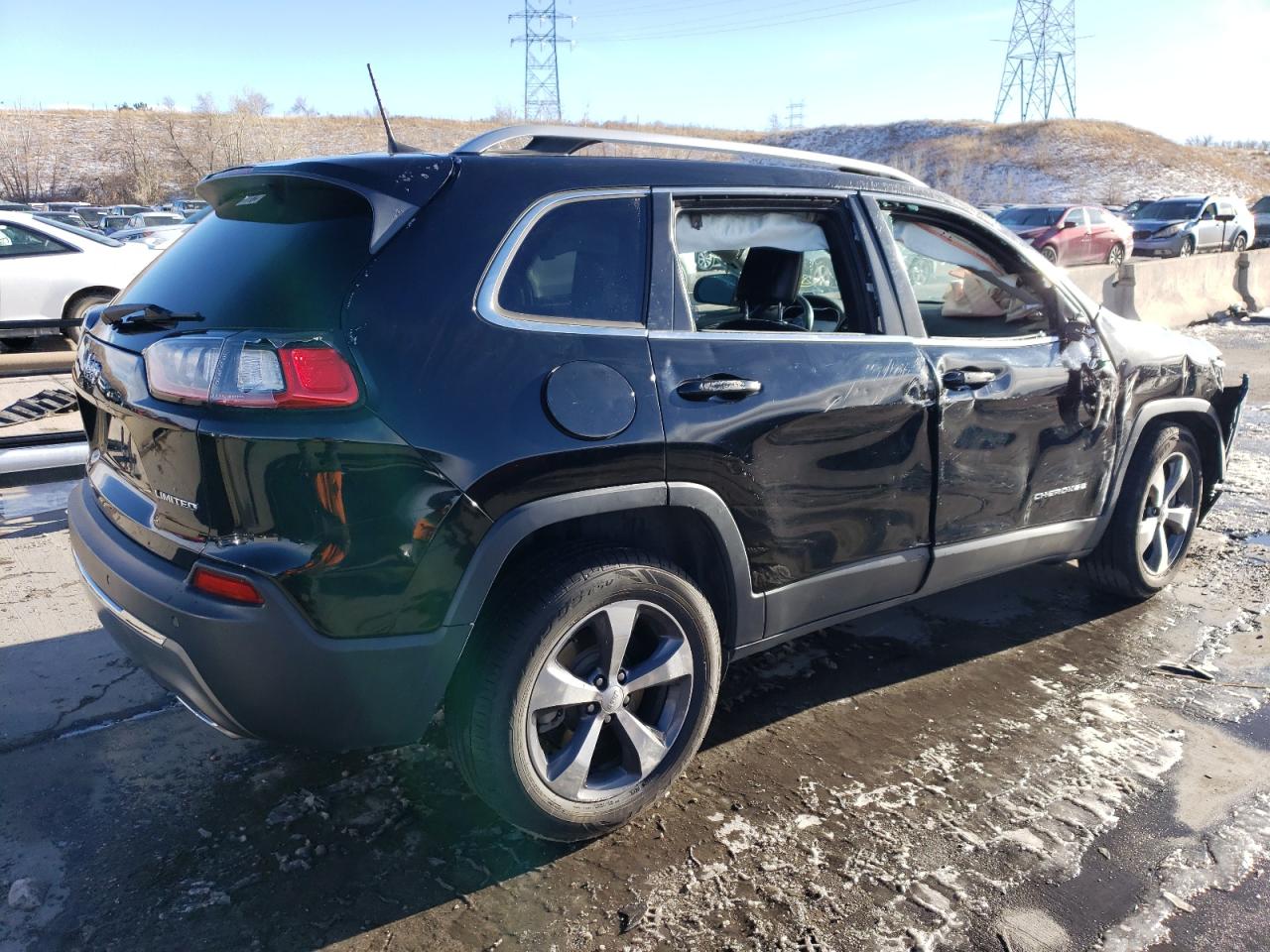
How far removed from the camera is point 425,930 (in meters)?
2.48

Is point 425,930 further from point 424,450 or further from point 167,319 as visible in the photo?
point 167,319

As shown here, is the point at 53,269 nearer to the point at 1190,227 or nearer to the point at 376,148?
the point at 1190,227

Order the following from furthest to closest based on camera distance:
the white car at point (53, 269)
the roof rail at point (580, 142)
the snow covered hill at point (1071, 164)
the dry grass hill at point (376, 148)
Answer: the snow covered hill at point (1071, 164)
the dry grass hill at point (376, 148)
the white car at point (53, 269)
the roof rail at point (580, 142)

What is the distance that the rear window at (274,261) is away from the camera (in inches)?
96.0

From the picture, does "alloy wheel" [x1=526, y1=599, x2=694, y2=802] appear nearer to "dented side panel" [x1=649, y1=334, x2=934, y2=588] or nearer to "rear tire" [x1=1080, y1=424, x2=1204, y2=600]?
"dented side panel" [x1=649, y1=334, x2=934, y2=588]

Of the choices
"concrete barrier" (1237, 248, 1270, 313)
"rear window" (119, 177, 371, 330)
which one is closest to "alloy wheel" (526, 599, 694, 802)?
"rear window" (119, 177, 371, 330)

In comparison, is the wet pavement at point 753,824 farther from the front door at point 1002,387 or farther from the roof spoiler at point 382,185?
the roof spoiler at point 382,185

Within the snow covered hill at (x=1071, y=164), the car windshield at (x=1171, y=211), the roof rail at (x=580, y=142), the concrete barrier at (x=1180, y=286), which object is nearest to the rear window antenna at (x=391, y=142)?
the roof rail at (x=580, y=142)

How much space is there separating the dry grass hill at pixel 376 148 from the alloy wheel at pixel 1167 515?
54.1 metres

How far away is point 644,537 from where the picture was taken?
9.84 ft

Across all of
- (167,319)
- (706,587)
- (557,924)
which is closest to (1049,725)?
(706,587)

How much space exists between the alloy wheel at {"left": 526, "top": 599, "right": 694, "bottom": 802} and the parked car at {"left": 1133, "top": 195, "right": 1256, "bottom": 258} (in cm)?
2819

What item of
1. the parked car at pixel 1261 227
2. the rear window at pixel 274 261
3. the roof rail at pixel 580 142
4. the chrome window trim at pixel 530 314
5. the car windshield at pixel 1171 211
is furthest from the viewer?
the parked car at pixel 1261 227

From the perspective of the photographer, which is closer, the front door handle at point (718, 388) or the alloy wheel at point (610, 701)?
the alloy wheel at point (610, 701)
